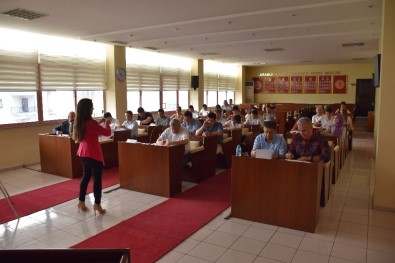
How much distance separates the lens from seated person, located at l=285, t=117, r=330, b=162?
13.3 feet

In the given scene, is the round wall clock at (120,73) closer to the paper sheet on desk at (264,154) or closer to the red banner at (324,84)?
the paper sheet on desk at (264,154)

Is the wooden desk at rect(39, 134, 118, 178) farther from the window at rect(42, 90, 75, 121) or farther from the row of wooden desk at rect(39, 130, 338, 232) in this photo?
the window at rect(42, 90, 75, 121)

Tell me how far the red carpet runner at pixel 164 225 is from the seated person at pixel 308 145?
1251 mm

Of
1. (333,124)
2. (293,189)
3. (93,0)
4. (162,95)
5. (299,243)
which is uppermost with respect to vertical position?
(93,0)

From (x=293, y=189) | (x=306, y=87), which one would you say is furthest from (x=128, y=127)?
(x=306, y=87)

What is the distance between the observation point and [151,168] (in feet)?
16.0

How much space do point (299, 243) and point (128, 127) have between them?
5.17m

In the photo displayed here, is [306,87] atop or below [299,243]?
atop

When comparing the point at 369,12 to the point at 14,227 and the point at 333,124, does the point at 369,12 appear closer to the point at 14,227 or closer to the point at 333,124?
the point at 333,124

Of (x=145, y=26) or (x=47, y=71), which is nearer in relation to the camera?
(x=145, y=26)

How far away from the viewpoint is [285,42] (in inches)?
355

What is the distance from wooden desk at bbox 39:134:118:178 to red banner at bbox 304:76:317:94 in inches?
531

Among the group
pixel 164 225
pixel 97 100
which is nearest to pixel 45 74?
pixel 97 100

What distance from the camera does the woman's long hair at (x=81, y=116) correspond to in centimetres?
388
